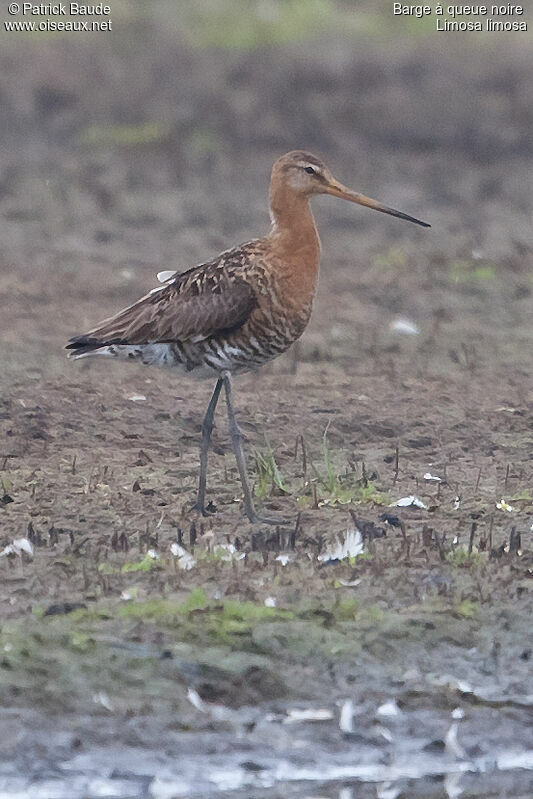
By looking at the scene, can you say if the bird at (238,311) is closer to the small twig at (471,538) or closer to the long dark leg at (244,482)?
the long dark leg at (244,482)

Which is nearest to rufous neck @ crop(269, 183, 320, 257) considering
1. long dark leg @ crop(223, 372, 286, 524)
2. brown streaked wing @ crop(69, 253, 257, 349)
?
brown streaked wing @ crop(69, 253, 257, 349)

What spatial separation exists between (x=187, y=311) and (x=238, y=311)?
0.88 ft

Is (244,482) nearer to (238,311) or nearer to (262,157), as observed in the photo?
(238,311)

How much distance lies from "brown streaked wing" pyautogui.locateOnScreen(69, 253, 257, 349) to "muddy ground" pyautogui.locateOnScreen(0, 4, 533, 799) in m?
0.70

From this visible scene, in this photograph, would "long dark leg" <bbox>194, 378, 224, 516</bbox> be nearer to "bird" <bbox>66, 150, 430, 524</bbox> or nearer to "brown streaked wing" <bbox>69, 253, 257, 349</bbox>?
"bird" <bbox>66, 150, 430, 524</bbox>

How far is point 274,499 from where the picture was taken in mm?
7445

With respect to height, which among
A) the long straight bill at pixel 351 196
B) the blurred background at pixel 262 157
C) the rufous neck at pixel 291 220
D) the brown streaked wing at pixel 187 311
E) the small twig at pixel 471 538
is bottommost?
the small twig at pixel 471 538

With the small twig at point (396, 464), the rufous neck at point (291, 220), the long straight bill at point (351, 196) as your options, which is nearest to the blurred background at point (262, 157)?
Result: the small twig at point (396, 464)

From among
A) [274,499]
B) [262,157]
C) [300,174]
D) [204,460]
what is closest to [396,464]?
[274,499]

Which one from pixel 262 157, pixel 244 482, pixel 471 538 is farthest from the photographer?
pixel 262 157

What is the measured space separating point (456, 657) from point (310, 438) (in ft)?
8.45

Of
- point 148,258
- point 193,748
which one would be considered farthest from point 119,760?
point 148,258

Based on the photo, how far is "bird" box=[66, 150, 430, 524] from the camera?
7215mm

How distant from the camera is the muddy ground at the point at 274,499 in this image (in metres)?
5.65
